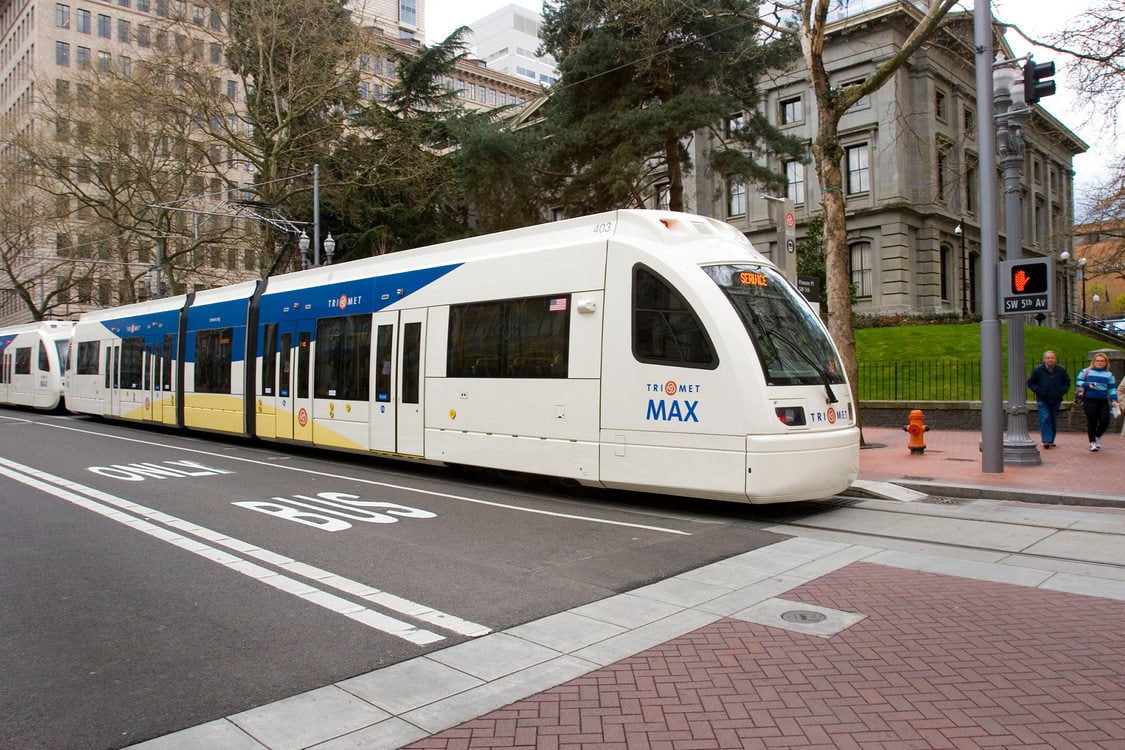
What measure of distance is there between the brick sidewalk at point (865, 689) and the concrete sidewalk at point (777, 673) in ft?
0.04

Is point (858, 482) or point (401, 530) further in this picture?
point (858, 482)

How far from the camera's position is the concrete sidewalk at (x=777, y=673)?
3.54 metres

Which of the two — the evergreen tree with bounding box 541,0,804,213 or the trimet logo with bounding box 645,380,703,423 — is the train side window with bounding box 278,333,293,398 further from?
the evergreen tree with bounding box 541,0,804,213

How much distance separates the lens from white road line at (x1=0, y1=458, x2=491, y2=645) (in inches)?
199

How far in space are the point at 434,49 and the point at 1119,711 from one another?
35.9 m

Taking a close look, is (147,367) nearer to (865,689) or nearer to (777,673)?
(777,673)

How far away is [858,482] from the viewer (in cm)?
1066

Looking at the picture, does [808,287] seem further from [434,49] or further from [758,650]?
[434,49]

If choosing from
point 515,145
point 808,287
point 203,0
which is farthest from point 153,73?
point 808,287

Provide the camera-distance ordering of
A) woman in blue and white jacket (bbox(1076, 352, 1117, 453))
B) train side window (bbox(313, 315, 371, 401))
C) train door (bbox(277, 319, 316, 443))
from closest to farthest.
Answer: train side window (bbox(313, 315, 371, 401)) < woman in blue and white jacket (bbox(1076, 352, 1117, 453)) < train door (bbox(277, 319, 316, 443))

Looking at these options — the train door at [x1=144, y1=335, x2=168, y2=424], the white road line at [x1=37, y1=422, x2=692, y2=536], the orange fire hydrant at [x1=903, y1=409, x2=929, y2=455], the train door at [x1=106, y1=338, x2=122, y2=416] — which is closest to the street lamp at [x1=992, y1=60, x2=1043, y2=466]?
the orange fire hydrant at [x1=903, y1=409, x2=929, y2=455]

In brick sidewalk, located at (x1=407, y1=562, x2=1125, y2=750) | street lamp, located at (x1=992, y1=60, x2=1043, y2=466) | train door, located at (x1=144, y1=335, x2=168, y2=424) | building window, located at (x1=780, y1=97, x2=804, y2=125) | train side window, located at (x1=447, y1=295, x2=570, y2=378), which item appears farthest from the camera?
building window, located at (x1=780, y1=97, x2=804, y2=125)

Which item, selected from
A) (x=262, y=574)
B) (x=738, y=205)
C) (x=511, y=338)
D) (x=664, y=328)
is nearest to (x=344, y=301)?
(x=511, y=338)

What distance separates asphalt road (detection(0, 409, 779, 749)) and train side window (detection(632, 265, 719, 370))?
1791 millimetres
